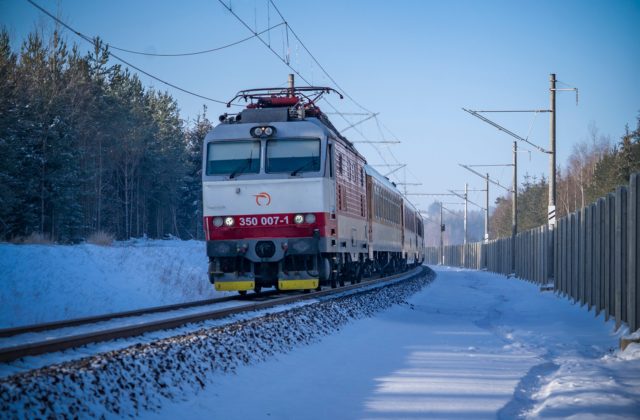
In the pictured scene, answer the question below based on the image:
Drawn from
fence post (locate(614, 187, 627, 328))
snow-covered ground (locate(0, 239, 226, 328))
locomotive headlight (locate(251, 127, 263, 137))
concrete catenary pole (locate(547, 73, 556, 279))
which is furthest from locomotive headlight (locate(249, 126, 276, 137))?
concrete catenary pole (locate(547, 73, 556, 279))

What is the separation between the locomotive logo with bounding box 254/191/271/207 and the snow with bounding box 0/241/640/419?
2.74 metres

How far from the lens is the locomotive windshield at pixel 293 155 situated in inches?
610

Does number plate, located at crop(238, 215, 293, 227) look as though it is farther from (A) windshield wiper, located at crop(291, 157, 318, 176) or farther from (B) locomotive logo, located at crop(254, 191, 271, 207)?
(A) windshield wiper, located at crop(291, 157, 318, 176)

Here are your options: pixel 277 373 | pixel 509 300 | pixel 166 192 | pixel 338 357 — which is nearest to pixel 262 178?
pixel 338 357

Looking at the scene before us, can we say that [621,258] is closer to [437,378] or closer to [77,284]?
[437,378]

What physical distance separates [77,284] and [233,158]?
5.43 m

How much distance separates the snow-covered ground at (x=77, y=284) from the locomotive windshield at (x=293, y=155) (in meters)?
5.07

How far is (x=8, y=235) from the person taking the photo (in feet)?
110

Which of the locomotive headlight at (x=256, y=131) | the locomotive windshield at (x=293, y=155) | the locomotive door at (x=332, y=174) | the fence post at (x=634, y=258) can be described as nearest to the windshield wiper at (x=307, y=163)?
the locomotive windshield at (x=293, y=155)

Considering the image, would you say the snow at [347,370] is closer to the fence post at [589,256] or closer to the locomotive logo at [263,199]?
the fence post at [589,256]

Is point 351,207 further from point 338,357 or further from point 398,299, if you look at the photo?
point 338,357

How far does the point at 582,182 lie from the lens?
78.7m

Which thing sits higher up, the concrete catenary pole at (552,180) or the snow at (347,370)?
the concrete catenary pole at (552,180)

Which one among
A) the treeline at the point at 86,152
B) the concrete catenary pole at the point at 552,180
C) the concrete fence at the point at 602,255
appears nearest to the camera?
the concrete fence at the point at 602,255
